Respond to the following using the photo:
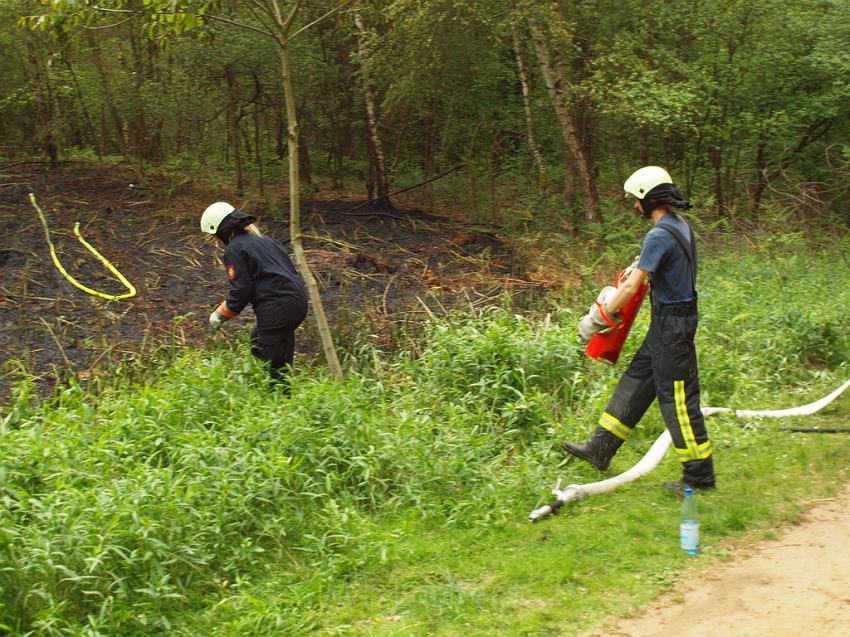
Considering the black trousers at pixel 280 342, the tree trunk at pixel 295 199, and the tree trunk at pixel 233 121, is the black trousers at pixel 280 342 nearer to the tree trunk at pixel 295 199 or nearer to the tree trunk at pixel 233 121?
the tree trunk at pixel 295 199

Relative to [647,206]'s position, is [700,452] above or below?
below

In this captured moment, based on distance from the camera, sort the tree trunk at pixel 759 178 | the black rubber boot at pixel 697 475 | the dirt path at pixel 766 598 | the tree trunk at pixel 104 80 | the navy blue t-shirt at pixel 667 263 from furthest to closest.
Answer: the tree trunk at pixel 104 80 < the tree trunk at pixel 759 178 < the black rubber boot at pixel 697 475 < the navy blue t-shirt at pixel 667 263 < the dirt path at pixel 766 598

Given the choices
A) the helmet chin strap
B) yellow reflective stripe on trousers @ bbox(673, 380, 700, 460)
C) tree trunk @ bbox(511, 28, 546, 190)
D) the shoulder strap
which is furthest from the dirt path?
tree trunk @ bbox(511, 28, 546, 190)

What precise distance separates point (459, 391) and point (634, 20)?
34.4 ft

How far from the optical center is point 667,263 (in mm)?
5668

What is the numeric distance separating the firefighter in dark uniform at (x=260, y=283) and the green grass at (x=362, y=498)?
348 mm

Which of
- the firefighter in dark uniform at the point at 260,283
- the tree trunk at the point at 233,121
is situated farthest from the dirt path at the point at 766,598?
the tree trunk at the point at 233,121

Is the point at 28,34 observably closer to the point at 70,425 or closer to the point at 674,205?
the point at 70,425

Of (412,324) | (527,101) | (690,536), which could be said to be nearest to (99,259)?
(412,324)

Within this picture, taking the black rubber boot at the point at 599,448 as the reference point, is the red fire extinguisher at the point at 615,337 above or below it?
above

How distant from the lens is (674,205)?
5730 millimetres

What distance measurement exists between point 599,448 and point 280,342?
2.91 m

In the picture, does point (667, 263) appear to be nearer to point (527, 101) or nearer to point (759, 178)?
point (527, 101)

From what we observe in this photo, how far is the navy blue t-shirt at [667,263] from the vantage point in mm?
5562
